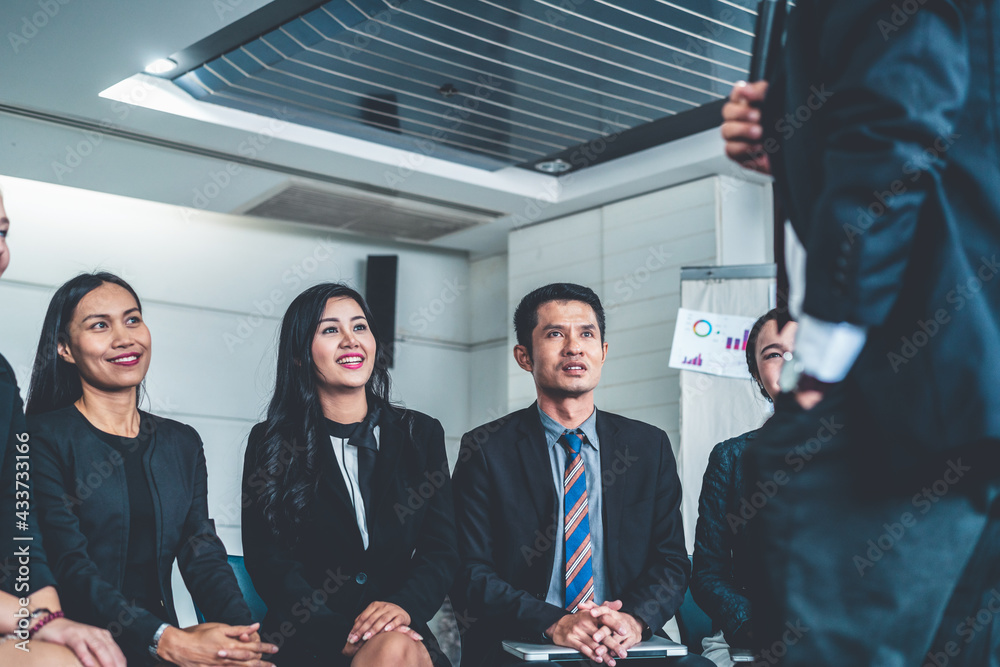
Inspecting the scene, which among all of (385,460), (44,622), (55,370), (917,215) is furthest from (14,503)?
(917,215)

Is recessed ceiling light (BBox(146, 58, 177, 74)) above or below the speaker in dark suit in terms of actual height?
above

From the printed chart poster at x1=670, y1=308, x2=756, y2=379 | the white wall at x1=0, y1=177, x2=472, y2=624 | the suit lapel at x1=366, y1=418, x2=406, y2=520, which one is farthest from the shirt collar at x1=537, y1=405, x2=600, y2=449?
the white wall at x1=0, y1=177, x2=472, y2=624

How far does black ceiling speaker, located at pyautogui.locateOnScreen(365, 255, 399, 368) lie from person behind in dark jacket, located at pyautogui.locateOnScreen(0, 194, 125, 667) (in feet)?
13.8

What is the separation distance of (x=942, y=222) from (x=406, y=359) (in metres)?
5.74

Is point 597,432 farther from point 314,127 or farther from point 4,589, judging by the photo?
point 314,127

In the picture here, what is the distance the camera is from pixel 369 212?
19.3 ft

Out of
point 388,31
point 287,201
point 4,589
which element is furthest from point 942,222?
point 287,201

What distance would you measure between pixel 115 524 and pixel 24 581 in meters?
0.34

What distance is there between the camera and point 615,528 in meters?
2.81

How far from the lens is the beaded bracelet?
2.09 meters

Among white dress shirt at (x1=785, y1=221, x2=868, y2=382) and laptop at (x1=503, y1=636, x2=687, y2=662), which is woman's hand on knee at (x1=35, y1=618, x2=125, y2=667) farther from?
white dress shirt at (x1=785, y1=221, x2=868, y2=382)

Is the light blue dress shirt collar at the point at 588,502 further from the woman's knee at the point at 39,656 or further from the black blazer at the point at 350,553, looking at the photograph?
the woman's knee at the point at 39,656

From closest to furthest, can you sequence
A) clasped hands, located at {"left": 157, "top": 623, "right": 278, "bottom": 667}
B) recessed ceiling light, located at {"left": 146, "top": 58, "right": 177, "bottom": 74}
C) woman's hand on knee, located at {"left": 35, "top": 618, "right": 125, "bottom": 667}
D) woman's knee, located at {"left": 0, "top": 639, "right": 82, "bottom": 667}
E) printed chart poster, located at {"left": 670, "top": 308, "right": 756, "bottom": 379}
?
1. woman's knee, located at {"left": 0, "top": 639, "right": 82, "bottom": 667}
2. woman's hand on knee, located at {"left": 35, "top": 618, "right": 125, "bottom": 667}
3. clasped hands, located at {"left": 157, "top": 623, "right": 278, "bottom": 667}
4. recessed ceiling light, located at {"left": 146, "top": 58, "right": 177, "bottom": 74}
5. printed chart poster, located at {"left": 670, "top": 308, "right": 756, "bottom": 379}

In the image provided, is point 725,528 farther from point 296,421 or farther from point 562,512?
point 296,421
